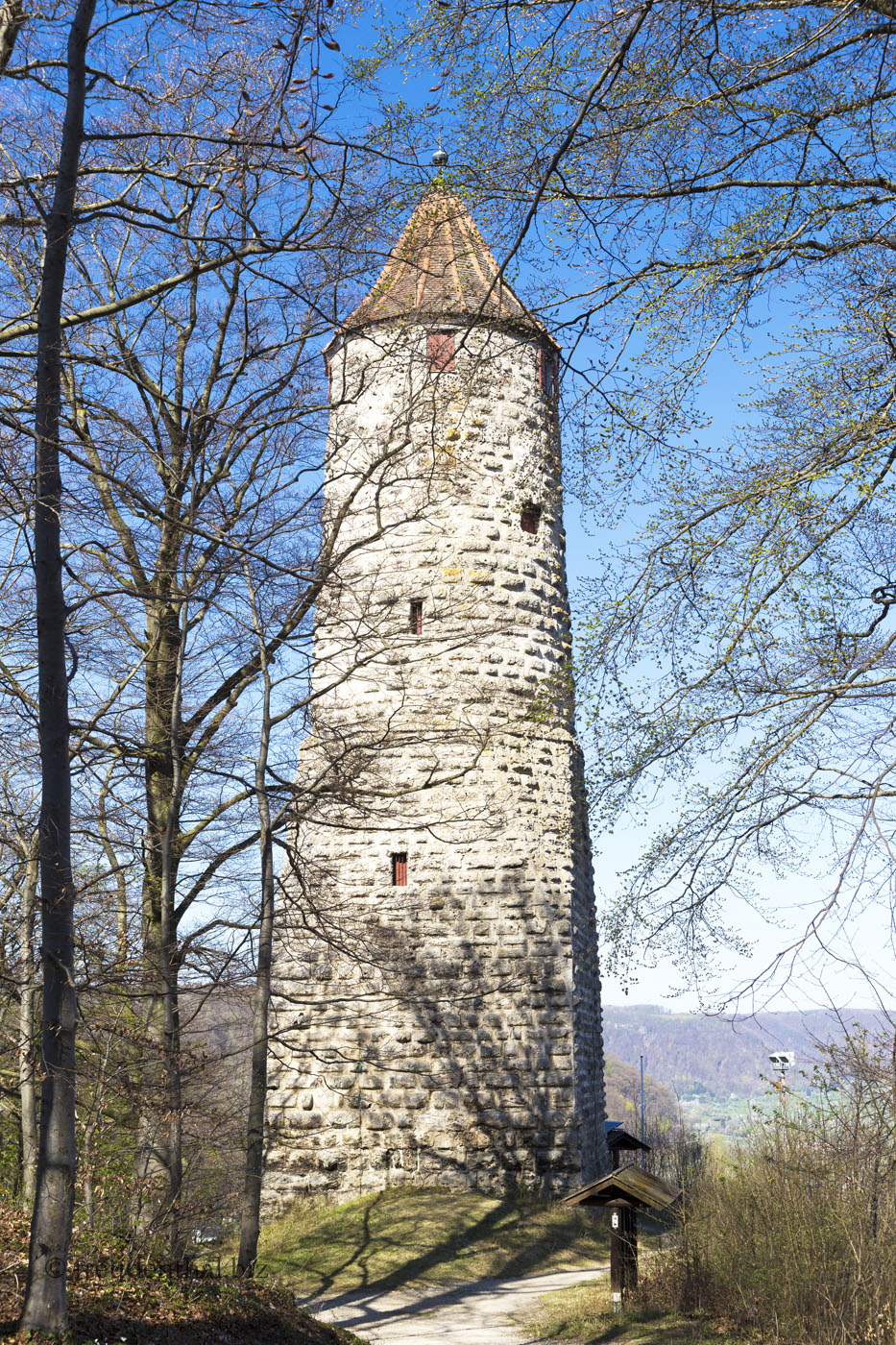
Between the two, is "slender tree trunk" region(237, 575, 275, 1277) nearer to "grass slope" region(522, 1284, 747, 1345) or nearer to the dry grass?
the dry grass

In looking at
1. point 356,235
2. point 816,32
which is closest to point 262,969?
point 356,235

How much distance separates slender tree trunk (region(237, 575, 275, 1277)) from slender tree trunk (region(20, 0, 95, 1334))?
9.86 feet

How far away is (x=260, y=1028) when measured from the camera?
8.56m

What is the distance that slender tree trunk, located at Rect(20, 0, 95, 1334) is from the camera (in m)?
5.11

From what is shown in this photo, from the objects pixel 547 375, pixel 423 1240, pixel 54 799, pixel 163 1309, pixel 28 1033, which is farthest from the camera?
pixel 547 375

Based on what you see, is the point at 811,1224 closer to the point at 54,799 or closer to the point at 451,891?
the point at 54,799

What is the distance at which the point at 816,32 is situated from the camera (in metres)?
5.84

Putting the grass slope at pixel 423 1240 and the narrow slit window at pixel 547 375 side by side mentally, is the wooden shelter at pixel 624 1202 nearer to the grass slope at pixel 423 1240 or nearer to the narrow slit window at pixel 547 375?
the grass slope at pixel 423 1240

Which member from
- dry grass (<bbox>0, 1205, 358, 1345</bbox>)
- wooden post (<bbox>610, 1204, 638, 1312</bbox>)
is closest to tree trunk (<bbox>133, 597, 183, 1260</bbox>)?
dry grass (<bbox>0, 1205, 358, 1345</bbox>)

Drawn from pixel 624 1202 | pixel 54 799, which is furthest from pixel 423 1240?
pixel 54 799

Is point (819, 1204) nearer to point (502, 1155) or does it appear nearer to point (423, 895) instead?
point (502, 1155)

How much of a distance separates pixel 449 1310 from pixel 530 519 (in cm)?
855

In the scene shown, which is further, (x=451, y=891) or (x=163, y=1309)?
(x=451, y=891)

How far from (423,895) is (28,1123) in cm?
446
